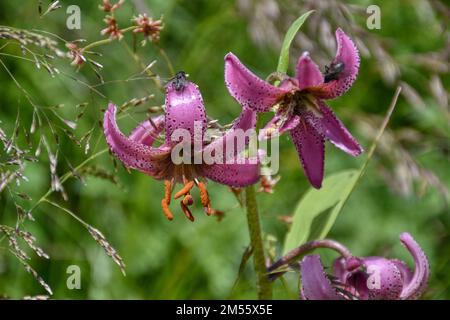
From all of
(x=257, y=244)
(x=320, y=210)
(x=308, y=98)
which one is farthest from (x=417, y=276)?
(x=308, y=98)

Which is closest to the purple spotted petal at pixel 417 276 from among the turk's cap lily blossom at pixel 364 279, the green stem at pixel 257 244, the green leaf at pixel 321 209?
the turk's cap lily blossom at pixel 364 279

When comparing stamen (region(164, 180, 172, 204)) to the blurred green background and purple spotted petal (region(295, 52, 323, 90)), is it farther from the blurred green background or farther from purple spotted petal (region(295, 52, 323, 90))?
the blurred green background

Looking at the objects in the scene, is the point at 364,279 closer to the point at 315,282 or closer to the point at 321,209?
the point at 315,282

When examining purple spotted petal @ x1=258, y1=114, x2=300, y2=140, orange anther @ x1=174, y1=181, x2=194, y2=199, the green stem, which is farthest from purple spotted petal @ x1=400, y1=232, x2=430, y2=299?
orange anther @ x1=174, y1=181, x2=194, y2=199

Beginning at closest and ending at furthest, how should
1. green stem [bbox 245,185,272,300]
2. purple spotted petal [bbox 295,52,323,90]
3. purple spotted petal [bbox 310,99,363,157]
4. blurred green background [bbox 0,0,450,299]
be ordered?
purple spotted petal [bbox 295,52,323,90], purple spotted petal [bbox 310,99,363,157], green stem [bbox 245,185,272,300], blurred green background [bbox 0,0,450,299]

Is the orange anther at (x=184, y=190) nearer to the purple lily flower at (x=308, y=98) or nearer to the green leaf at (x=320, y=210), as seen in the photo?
the purple lily flower at (x=308, y=98)
